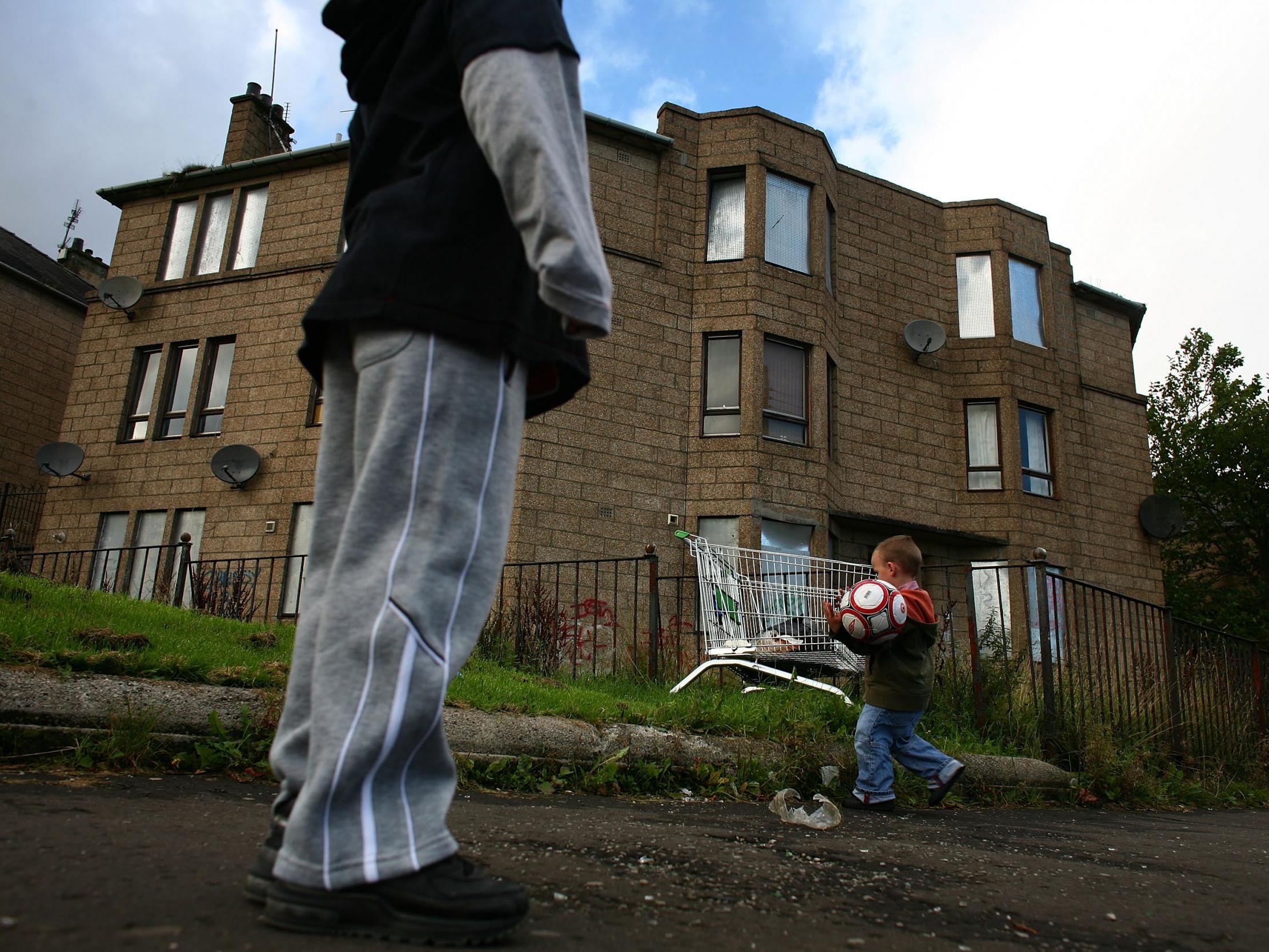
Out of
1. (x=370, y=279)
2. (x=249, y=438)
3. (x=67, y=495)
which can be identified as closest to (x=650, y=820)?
(x=370, y=279)

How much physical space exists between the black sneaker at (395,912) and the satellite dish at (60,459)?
54.8 ft

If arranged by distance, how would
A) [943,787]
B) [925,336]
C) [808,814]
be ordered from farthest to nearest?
[925,336], [943,787], [808,814]

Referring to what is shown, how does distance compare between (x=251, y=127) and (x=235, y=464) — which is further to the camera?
(x=251, y=127)

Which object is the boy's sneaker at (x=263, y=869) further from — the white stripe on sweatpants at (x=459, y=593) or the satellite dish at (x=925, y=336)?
the satellite dish at (x=925, y=336)

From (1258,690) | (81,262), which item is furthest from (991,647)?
(81,262)

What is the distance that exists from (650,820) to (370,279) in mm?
2368

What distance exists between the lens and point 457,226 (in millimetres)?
1880

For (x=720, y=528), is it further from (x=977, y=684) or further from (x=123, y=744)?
(x=123, y=744)

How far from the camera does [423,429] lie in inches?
70.1

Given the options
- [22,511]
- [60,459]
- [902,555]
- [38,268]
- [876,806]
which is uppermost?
[38,268]

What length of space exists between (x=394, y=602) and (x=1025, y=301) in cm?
1837

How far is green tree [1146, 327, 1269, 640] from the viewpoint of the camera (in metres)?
26.2

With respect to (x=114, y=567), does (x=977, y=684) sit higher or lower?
lower

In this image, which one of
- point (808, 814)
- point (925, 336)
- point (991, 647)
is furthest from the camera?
point (925, 336)
